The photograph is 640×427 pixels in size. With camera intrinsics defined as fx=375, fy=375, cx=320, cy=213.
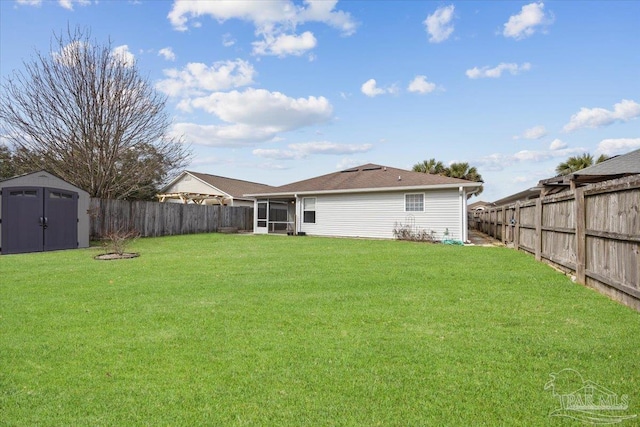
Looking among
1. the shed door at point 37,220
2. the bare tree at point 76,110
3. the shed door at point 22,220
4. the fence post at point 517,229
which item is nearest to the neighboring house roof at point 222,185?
the bare tree at point 76,110

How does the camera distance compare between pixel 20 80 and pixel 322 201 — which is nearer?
pixel 20 80

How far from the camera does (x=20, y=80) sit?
1805cm

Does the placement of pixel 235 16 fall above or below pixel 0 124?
above

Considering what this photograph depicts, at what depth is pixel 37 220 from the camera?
1284cm

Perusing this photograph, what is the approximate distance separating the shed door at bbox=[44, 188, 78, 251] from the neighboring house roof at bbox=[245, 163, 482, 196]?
408 inches

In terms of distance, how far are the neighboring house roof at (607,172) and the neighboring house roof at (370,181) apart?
4.06 metres

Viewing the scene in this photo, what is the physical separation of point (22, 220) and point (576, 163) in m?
27.9

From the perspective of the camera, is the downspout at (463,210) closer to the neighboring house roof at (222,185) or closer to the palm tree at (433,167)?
the palm tree at (433,167)

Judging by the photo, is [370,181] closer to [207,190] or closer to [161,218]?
[161,218]

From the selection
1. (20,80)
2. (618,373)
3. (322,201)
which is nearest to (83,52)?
(20,80)

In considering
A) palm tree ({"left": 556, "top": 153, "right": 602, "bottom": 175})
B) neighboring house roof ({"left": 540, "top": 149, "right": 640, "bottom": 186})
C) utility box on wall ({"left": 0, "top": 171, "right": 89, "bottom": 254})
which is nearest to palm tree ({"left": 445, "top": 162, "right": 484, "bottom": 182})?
palm tree ({"left": 556, "top": 153, "right": 602, "bottom": 175})

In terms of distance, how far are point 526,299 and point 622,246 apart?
1391mm

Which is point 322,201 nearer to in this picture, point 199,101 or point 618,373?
point 199,101

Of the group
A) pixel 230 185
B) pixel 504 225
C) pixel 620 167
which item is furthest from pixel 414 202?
pixel 230 185
